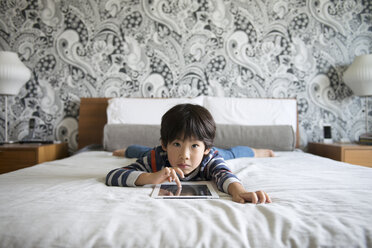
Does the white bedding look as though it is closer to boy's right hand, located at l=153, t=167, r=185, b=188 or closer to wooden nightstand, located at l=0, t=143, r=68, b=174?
boy's right hand, located at l=153, t=167, r=185, b=188

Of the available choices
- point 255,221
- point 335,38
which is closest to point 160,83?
point 335,38

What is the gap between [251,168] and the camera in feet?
3.93

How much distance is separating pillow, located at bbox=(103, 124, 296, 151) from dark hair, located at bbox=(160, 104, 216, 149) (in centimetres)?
94

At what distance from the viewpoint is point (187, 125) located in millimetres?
909

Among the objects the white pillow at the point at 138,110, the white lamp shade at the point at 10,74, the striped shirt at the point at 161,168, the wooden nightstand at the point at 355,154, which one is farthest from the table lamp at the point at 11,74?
the wooden nightstand at the point at 355,154

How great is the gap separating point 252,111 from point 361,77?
101 centimetres

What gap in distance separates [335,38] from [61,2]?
271cm

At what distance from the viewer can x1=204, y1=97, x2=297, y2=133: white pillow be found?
7.12 feet

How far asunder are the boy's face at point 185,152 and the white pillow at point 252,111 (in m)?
1.28

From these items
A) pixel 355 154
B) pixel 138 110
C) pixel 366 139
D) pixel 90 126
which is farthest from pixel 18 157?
pixel 366 139

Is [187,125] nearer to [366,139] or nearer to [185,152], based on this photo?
[185,152]

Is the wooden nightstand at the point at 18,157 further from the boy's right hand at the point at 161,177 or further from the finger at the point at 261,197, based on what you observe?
the finger at the point at 261,197

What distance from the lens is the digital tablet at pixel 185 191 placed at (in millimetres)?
750

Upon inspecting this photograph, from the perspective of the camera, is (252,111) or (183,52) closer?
(252,111)
